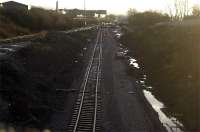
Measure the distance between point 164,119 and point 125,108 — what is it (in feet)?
8.27

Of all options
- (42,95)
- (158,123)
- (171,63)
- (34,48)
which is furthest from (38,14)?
(158,123)

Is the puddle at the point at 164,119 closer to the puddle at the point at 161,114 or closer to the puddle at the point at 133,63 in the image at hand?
the puddle at the point at 161,114

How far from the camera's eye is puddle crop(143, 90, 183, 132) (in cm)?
1716

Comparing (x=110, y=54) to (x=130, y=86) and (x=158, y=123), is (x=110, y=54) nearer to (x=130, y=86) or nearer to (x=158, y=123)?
(x=130, y=86)

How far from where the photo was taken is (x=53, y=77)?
2988cm

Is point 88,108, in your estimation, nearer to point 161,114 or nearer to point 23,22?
point 161,114

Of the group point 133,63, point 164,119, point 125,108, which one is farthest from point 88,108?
point 133,63

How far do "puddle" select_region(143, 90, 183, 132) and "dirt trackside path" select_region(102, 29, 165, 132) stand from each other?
0.27 metres

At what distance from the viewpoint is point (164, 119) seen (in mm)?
18891

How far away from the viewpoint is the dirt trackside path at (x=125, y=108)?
17.3m

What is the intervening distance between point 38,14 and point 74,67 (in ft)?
164

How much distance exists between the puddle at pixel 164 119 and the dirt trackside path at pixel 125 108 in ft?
0.88

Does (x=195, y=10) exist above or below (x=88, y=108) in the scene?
above

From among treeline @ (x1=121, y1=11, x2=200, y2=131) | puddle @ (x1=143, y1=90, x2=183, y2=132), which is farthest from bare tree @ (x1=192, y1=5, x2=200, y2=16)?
puddle @ (x1=143, y1=90, x2=183, y2=132)
